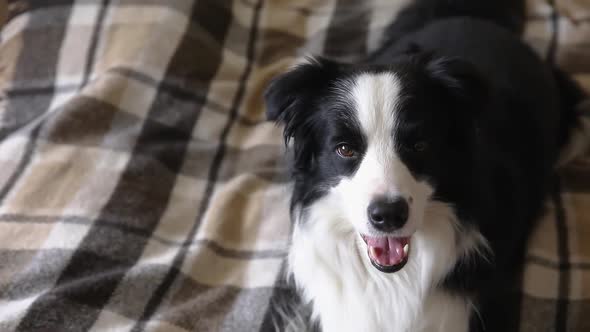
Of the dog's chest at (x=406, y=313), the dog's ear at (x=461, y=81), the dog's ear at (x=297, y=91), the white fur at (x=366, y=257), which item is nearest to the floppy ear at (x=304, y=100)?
the dog's ear at (x=297, y=91)

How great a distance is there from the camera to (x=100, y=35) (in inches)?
86.9

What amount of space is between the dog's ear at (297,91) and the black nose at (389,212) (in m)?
0.32

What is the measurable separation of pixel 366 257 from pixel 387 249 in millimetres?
74

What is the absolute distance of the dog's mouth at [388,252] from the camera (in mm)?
1312

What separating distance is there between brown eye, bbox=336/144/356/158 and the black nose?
0.15 metres

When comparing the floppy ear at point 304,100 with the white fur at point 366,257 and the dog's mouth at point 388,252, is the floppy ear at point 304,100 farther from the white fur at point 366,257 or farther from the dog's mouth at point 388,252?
the dog's mouth at point 388,252

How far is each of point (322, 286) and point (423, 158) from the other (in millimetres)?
420

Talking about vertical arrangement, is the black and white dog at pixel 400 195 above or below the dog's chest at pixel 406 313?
above

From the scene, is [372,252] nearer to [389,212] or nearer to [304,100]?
[389,212]

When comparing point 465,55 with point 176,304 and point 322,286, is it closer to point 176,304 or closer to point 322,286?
point 322,286

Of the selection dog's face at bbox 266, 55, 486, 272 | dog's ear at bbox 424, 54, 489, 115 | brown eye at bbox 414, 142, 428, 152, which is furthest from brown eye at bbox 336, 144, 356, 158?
dog's ear at bbox 424, 54, 489, 115

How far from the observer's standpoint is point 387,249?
4.37 feet

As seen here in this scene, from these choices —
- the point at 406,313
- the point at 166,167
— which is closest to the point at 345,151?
the point at 406,313

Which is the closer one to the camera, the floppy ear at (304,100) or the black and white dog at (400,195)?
the black and white dog at (400,195)
